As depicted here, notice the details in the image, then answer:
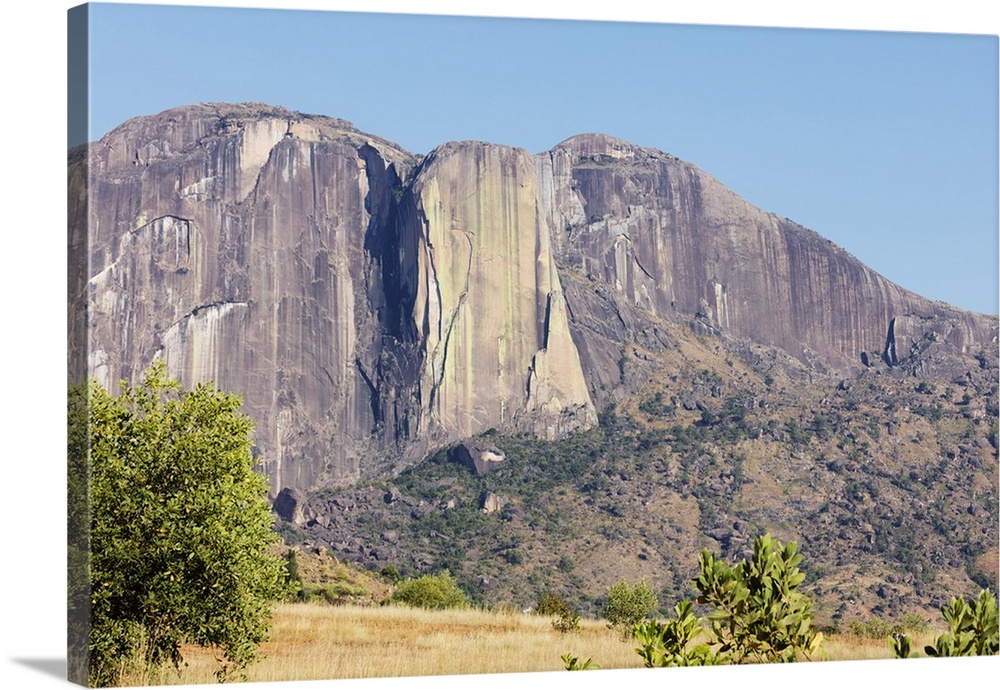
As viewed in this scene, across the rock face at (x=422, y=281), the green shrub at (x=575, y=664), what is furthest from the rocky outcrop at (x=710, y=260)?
the green shrub at (x=575, y=664)

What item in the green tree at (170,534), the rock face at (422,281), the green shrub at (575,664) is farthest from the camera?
the rock face at (422,281)

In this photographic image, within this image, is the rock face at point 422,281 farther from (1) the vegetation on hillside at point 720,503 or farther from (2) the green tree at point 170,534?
(2) the green tree at point 170,534

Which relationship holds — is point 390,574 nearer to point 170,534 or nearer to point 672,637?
point 170,534

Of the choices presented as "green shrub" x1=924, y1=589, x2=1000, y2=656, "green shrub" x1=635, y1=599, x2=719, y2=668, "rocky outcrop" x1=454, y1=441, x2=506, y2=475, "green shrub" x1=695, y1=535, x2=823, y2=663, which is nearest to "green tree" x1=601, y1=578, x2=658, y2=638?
"green shrub" x1=924, y1=589, x2=1000, y2=656

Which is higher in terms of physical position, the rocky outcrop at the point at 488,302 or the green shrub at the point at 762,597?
the rocky outcrop at the point at 488,302

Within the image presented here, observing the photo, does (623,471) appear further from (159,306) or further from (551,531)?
(159,306)

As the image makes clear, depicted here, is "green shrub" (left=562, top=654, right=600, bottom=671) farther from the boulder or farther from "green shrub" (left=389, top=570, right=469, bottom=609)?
the boulder
